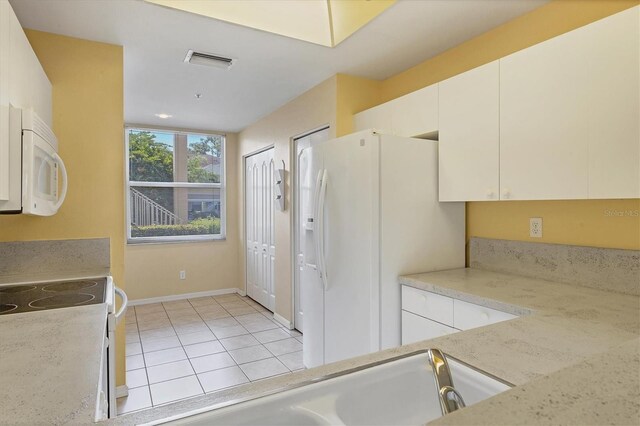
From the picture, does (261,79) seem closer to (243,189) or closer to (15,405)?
(243,189)

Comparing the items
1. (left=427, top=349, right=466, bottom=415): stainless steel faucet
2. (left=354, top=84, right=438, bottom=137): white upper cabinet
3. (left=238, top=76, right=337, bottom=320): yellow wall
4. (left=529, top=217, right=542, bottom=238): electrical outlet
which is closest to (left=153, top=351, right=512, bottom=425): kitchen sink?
(left=427, top=349, right=466, bottom=415): stainless steel faucet

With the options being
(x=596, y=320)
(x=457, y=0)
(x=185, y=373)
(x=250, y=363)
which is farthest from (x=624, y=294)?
(x=185, y=373)

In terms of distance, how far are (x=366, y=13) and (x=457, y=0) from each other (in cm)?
53

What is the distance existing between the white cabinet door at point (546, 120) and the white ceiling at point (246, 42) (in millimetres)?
510

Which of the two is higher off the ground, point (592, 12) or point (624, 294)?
point (592, 12)

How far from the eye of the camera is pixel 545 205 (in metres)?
2.19

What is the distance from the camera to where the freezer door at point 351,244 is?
2.22 meters

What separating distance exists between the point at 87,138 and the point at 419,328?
249 cm

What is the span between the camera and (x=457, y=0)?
209 centimetres

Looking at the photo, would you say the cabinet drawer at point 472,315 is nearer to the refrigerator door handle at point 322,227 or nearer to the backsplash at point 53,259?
the refrigerator door handle at point 322,227

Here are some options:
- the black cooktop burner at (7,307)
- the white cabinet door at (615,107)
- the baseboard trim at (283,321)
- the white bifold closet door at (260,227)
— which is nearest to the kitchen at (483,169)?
the white cabinet door at (615,107)

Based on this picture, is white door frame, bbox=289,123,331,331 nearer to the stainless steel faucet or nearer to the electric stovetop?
the electric stovetop

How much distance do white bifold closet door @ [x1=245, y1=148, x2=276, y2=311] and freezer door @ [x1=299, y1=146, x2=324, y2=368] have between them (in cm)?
173

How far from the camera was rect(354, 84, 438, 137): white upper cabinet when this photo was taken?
8.09ft
